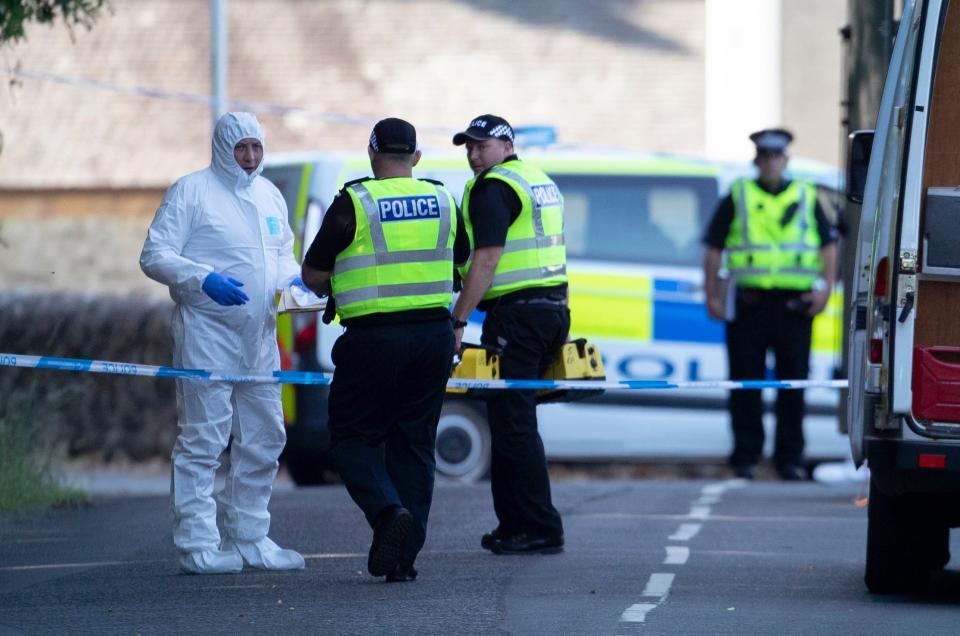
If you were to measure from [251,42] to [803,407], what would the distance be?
1177cm

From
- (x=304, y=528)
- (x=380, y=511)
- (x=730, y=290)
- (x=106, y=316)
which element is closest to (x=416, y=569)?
(x=380, y=511)

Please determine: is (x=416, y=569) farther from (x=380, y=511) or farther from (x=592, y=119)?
(x=592, y=119)

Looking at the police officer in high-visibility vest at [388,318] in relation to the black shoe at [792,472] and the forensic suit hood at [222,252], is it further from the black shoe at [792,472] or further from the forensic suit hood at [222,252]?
the black shoe at [792,472]

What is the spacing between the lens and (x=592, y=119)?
2284cm

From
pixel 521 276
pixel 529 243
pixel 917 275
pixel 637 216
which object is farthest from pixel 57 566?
pixel 637 216

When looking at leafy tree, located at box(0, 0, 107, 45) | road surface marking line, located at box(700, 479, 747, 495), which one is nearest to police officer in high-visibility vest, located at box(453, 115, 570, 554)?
leafy tree, located at box(0, 0, 107, 45)

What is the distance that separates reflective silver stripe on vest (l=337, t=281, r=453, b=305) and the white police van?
547 cm

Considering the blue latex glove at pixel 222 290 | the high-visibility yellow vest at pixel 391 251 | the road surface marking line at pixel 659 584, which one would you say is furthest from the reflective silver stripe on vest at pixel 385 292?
the road surface marking line at pixel 659 584

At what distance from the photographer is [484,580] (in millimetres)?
8234

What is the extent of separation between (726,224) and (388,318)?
564cm

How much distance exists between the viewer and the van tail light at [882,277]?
24.8ft

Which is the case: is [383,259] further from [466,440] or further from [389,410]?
[466,440]

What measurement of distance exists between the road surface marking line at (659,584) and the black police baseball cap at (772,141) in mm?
5220

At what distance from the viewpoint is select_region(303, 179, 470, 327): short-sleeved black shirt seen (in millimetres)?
8117
